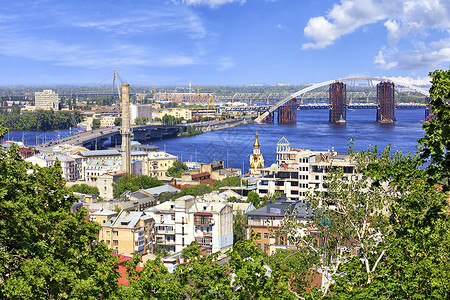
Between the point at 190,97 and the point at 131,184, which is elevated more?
the point at 190,97

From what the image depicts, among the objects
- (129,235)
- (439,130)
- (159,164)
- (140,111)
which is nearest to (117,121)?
(140,111)

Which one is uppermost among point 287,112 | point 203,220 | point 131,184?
point 287,112

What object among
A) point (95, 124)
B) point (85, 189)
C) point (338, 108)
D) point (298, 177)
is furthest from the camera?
point (338, 108)

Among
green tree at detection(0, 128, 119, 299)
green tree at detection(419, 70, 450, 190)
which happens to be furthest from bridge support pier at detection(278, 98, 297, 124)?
green tree at detection(419, 70, 450, 190)

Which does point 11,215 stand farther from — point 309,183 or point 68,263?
point 309,183

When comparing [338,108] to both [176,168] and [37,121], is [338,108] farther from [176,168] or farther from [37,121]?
[176,168]
